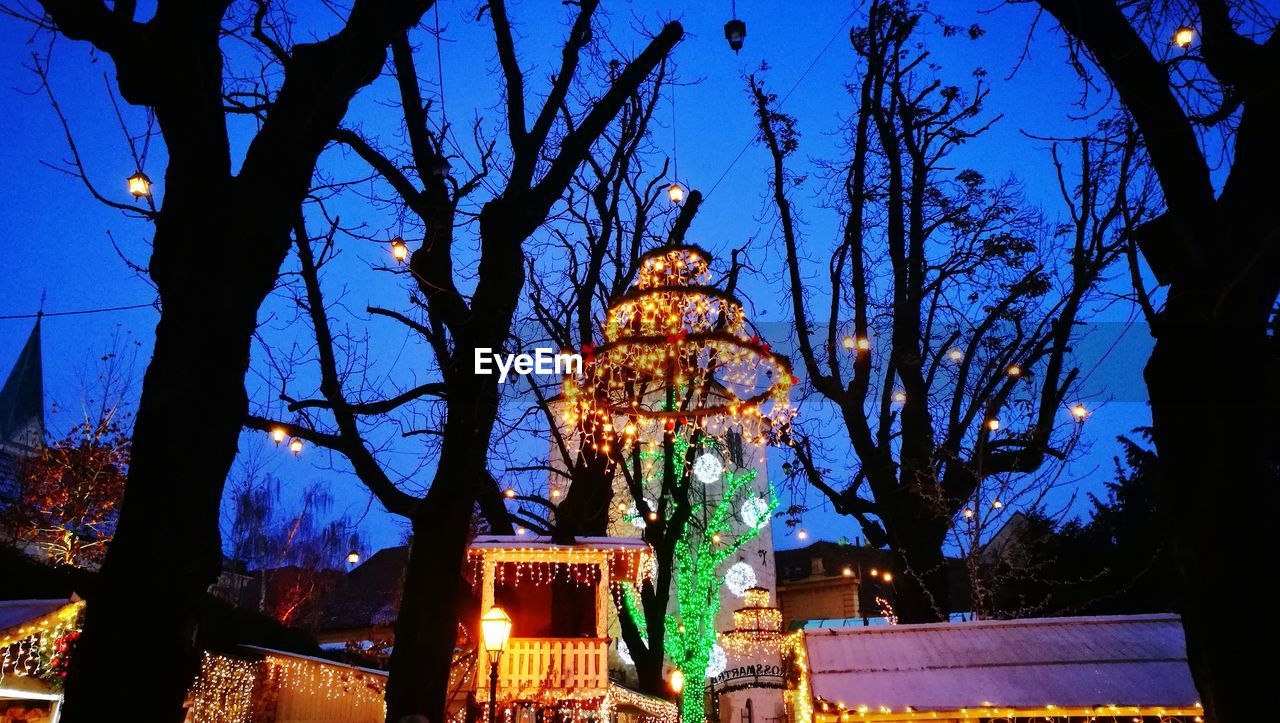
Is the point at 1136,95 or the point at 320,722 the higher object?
the point at 1136,95

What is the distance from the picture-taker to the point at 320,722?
2000 centimetres

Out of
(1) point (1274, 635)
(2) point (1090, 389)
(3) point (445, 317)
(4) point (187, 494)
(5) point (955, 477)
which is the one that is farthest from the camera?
(2) point (1090, 389)

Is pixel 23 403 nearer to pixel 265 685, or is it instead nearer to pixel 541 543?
pixel 265 685

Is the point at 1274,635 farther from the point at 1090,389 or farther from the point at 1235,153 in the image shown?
the point at 1090,389

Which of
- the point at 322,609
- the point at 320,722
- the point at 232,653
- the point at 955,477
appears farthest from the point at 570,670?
the point at 322,609

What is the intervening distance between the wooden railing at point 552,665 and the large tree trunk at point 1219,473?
34.8ft

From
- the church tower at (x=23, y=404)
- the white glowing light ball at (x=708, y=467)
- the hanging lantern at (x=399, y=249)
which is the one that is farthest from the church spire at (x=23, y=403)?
the hanging lantern at (x=399, y=249)

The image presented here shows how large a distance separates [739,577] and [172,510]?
40606 millimetres

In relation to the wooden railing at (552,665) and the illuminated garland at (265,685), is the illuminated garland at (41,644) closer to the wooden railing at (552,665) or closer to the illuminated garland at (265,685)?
the illuminated garland at (265,685)

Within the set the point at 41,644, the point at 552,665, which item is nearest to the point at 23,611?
the point at 41,644

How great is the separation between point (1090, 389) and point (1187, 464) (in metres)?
12.8

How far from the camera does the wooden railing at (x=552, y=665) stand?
42.9ft

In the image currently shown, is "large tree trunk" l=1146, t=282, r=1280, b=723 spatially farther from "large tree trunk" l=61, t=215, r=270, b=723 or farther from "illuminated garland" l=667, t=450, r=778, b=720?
"illuminated garland" l=667, t=450, r=778, b=720

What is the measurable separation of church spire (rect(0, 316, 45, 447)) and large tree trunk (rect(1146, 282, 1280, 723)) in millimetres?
53663
